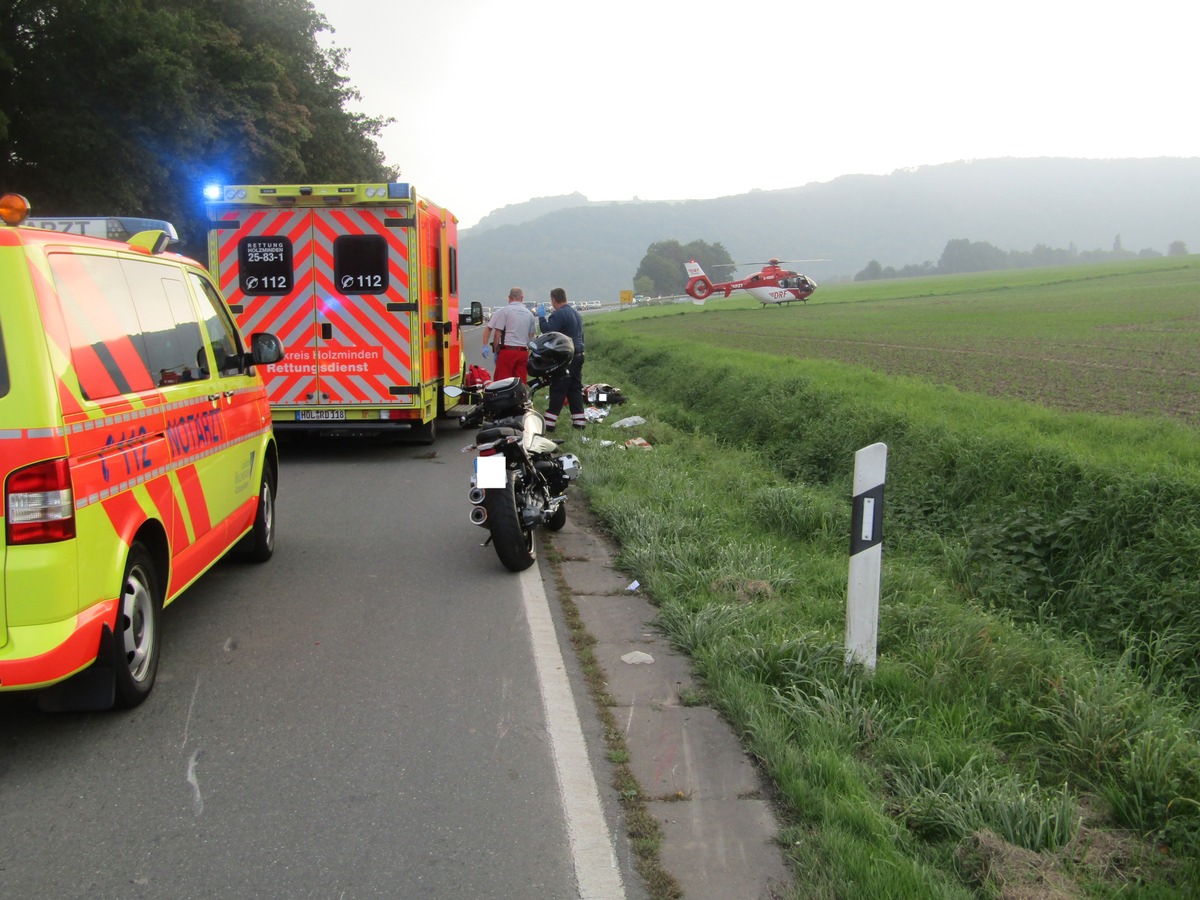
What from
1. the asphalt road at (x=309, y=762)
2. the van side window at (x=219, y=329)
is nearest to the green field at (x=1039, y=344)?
the asphalt road at (x=309, y=762)

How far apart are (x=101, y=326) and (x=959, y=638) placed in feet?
14.1

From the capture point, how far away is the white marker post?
454 cm

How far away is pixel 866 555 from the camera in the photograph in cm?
457

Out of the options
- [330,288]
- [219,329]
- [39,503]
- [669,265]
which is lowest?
[39,503]

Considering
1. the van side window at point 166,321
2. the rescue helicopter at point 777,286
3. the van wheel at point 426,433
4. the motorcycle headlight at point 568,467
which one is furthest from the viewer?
the rescue helicopter at point 777,286

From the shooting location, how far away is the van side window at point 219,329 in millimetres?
6211

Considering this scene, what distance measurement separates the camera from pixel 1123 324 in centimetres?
2658

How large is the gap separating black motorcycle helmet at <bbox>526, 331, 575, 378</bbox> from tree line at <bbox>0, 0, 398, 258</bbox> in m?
17.7

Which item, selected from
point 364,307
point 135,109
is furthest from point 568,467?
point 135,109

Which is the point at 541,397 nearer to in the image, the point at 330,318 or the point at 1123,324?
the point at 330,318

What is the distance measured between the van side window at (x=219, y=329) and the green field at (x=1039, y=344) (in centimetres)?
893

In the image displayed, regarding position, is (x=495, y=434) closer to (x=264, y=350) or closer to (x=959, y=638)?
(x=264, y=350)

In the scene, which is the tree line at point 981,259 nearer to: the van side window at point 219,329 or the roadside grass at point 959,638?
the roadside grass at point 959,638

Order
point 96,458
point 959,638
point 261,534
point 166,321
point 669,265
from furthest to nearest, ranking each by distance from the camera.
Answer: point 669,265 < point 261,534 < point 166,321 < point 959,638 < point 96,458
